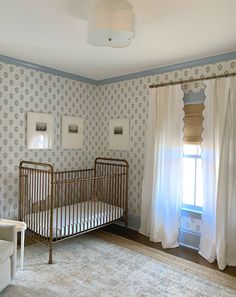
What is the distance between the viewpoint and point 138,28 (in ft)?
7.77

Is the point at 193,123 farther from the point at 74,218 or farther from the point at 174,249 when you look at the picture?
the point at 74,218

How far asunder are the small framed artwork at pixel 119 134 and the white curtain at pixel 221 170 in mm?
1395

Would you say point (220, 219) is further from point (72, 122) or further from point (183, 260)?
point (72, 122)

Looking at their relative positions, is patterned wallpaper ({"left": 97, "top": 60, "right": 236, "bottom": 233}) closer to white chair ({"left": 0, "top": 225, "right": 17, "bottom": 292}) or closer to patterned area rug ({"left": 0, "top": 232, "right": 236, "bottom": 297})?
patterned area rug ({"left": 0, "top": 232, "right": 236, "bottom": 297})

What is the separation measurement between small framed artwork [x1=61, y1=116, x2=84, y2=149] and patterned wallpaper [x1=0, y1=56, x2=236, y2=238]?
0.09m

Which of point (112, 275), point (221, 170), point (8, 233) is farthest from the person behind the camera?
point (221, 170)

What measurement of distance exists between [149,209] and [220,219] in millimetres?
1078

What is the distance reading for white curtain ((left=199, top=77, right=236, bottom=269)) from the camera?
285 centimetres

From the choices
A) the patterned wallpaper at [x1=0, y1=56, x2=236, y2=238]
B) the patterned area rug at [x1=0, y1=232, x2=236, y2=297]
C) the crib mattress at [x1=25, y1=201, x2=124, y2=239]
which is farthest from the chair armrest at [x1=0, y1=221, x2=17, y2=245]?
the patterned wallpaper at [x1=0, y1=56, x2=236, y2=238]

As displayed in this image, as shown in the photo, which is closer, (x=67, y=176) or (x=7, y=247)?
Result: (x=7, y=247)

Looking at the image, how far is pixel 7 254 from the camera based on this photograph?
7.43 feet

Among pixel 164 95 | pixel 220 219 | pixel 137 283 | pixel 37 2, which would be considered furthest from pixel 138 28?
pixel 137 283

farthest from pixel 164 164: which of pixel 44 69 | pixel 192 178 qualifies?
pixel 44 69

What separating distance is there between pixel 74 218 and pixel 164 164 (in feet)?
4.50
